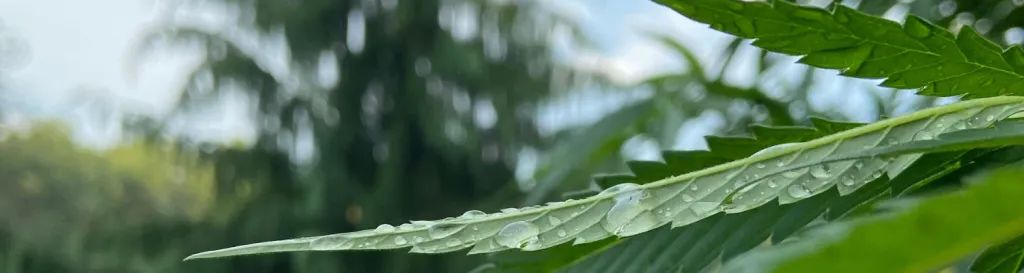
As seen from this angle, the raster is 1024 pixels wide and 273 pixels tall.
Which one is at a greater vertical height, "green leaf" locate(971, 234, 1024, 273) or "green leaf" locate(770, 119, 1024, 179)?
"green leaf" locate(770, 119, 1024, 179)

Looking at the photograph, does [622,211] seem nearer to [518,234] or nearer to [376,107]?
[518,234]

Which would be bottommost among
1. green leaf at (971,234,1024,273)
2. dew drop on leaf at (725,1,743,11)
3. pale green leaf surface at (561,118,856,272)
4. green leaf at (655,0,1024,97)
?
green leaf at (971,234,1024,273)

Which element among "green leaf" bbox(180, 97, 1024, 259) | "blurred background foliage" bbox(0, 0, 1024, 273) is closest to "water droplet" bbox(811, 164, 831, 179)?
"green leaf" bbox(180, 97, 1024, 259)

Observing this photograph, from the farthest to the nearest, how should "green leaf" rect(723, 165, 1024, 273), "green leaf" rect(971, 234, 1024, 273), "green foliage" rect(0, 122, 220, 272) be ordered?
"green foliage" rect(0, 122, 220, 272)
"green leaf" rect(971, 234, 1024, 273)
"green leaf" rect(723, 165, 1024, 273)

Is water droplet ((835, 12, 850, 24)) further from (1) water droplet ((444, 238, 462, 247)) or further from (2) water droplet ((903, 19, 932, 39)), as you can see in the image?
(1) water droplet ((444, 238, 462, 247))

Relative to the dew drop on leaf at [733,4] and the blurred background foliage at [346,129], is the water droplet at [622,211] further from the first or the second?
the blurred background foliage at [346,129]

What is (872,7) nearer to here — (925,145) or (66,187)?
(925,145)

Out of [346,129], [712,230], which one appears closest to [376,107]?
[346,129]
